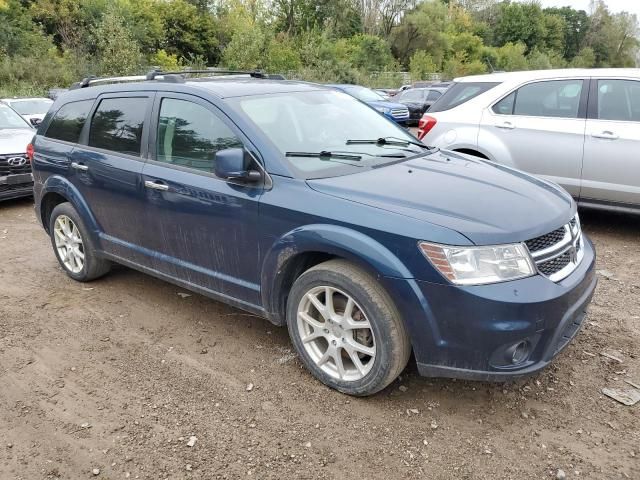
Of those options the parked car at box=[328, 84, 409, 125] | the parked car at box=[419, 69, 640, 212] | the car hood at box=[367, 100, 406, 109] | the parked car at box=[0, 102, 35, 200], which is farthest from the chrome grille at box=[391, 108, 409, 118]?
the parked car at box=[0, 102, 35, 200]

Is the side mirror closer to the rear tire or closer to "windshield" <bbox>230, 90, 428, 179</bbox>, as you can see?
"windshield" <bbox>230, 90, 428, 179</bbox>

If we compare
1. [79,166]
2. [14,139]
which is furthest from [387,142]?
[14,139]

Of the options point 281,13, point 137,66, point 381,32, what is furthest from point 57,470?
point 381,32

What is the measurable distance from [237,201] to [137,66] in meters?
29.1

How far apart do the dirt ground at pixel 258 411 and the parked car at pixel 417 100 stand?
51.8 ft

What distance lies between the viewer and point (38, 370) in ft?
11.8

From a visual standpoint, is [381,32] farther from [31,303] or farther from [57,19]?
[31,303]

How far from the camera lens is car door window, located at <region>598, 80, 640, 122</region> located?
18.6 ft

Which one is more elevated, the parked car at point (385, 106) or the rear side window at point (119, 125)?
the rear side window at point (119, 125)

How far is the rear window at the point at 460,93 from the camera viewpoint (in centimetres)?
670

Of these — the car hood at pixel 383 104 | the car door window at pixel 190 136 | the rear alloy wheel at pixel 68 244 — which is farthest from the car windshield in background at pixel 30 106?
the car door window at pixel 190 136

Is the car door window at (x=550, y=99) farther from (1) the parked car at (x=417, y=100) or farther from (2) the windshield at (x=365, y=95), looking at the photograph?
(1) the parked car at (x=417, y=100)

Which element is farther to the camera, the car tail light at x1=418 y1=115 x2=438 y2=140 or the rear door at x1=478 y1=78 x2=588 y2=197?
the car tail light at x1=418 y1=115 x2=438 y2=140

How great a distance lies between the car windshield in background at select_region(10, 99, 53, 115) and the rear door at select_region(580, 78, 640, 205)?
12.9 meters
